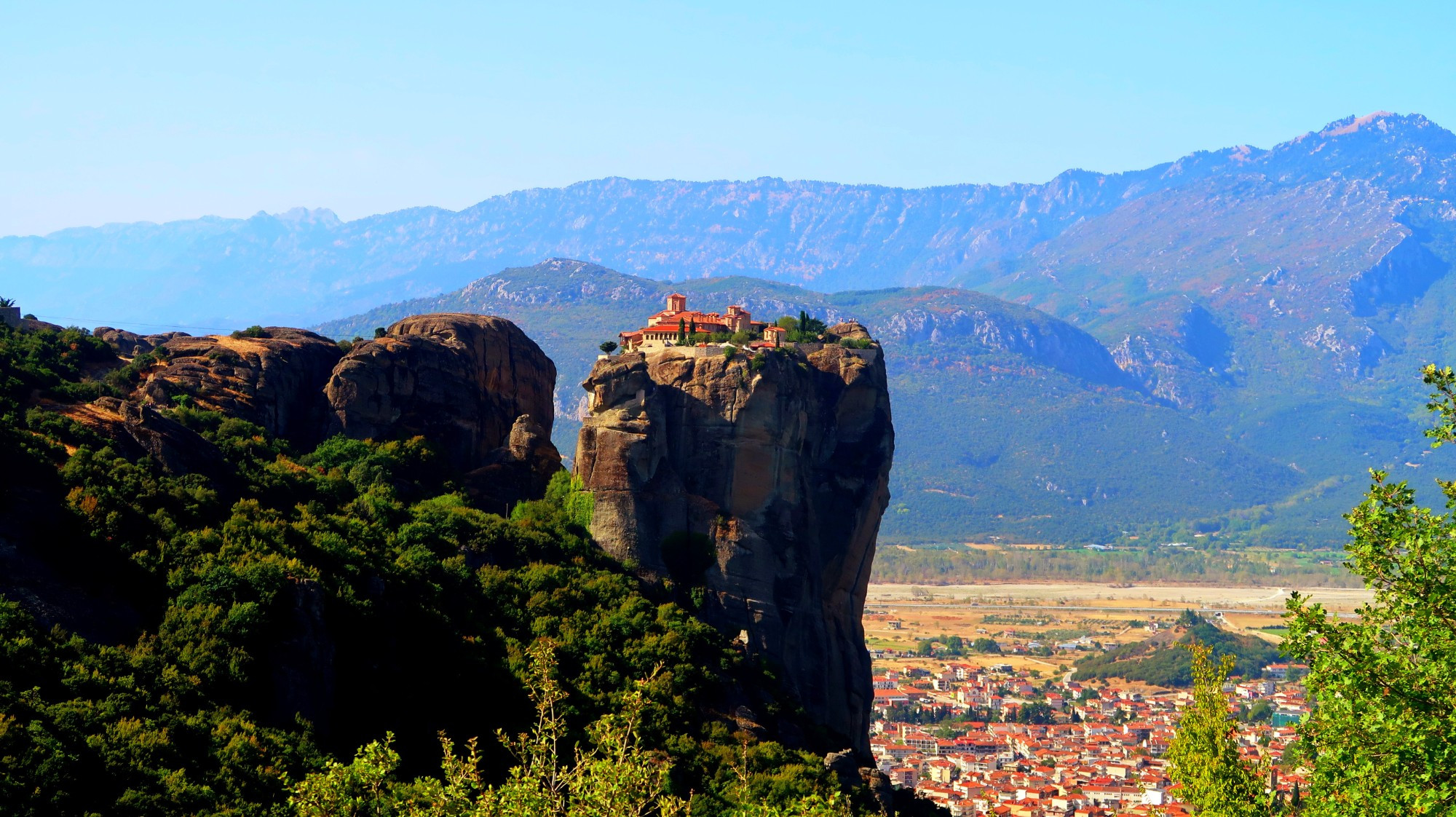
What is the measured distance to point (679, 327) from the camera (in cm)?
7250

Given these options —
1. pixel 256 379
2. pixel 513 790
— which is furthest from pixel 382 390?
pixel 513 790

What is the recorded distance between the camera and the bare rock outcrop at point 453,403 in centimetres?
6391

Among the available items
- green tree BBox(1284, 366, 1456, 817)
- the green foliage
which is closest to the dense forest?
green tree BBox(1284, 366, 1456, 817)

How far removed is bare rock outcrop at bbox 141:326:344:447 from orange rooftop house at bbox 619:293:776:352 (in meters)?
12.9

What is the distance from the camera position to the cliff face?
6000cm

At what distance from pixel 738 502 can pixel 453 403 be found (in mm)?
13075

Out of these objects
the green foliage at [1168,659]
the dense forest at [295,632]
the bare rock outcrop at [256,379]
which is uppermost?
the bare rock outcrop at [256,379]

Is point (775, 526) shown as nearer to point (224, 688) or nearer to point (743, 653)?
point (743, 653)

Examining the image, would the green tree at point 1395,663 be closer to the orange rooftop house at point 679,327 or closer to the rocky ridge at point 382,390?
the rocky ridge at point 382,390

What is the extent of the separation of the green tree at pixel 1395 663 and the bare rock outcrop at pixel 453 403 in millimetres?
38032

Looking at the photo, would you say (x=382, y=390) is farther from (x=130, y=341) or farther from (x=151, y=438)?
(x=151, y=438)

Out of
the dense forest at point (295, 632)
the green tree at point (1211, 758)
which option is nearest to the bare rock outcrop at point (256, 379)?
the dense forest at point (295, 632)

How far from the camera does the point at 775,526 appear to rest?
61.3 meters

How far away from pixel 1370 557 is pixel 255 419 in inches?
1709
